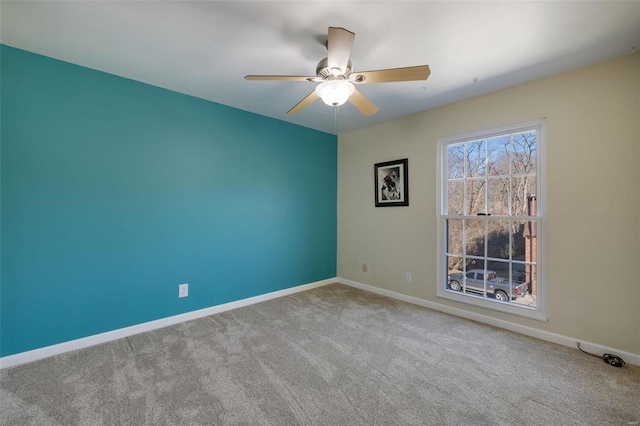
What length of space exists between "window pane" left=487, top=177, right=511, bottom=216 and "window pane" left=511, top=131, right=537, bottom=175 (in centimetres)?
14

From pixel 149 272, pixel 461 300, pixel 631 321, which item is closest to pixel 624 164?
pixel 631 321

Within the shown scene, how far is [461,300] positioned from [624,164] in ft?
5.81

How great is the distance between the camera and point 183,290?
280 cm

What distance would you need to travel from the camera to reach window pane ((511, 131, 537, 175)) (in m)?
2.53

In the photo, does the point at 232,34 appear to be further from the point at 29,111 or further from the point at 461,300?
the point at 461,300

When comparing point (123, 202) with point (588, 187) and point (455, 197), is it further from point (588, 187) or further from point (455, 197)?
point (588, 187)

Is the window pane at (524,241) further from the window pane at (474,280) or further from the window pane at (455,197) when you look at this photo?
the window pane at (455,197)

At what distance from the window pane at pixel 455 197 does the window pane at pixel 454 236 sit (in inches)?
4.5

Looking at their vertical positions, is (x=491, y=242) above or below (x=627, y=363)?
above

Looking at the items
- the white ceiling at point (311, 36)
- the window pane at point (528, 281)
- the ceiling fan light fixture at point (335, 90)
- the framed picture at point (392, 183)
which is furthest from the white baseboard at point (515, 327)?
the ceiling fan light fixture at point (335, 90)

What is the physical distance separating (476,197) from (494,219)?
296 mm

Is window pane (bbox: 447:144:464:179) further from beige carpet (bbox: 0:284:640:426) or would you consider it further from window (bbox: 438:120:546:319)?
beige carpet (bbox: 0:284:640:426)

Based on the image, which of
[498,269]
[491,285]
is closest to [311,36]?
[498,269]

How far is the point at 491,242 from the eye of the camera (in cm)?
279
